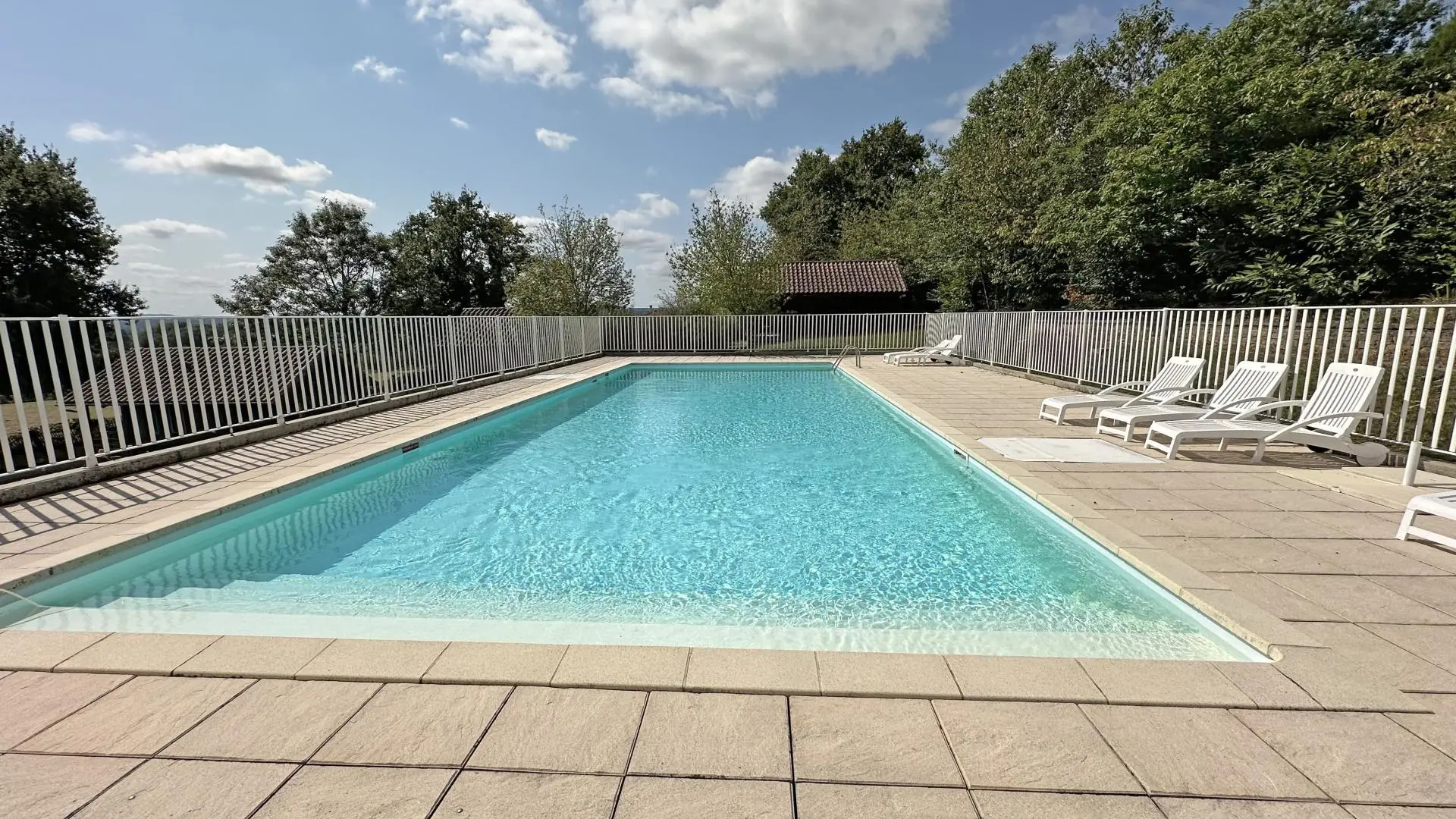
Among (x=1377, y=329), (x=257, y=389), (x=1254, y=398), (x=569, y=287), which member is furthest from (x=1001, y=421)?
(x=569, y=287)

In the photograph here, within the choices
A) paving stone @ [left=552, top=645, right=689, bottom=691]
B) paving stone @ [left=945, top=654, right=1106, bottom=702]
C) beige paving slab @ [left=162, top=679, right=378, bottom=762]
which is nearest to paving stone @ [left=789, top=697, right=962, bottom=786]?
paving stone @ [left=945, top=654, right=1106, bottom=702]

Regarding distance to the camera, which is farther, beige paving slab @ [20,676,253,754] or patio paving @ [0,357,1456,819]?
beige paving slab @ [20,676,253,754]

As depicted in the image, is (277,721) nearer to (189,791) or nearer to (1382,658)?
(189,791)

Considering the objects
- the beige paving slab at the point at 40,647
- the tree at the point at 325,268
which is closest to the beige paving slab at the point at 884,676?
the beige paving slab at the point at 40,647

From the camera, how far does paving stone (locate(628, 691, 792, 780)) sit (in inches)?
57.7

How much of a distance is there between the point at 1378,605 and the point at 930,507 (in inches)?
92.8

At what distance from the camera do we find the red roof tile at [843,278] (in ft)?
73.0

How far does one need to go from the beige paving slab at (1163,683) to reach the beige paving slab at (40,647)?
11.7 ft

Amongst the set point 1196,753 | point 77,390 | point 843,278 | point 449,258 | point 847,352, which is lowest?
point 1196,753

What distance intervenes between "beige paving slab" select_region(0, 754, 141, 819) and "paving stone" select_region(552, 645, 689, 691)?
1110mm

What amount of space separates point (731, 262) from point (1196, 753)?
2032 centimetres

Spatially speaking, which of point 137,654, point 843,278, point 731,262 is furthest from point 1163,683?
point 843,278

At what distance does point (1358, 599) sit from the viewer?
2.33 meters

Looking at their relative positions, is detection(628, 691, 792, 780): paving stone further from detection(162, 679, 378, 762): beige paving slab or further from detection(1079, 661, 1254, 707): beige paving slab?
detection(1079, 661, 1254, 707): beige paving slab
